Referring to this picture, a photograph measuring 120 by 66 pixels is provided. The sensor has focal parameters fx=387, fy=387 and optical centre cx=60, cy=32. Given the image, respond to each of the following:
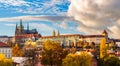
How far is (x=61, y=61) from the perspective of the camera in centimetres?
4031

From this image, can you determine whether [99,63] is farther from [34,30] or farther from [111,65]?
[34,30]

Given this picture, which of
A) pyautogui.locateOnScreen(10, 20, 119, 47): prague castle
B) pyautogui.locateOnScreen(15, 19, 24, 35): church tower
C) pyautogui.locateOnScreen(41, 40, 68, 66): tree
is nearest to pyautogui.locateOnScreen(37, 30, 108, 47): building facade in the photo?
pyautogui.locateOnScreen(10, 20, 119, 47): prague castle

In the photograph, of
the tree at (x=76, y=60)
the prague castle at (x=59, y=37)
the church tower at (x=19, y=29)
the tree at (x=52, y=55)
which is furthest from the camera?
the church tower at (x=19, y=29)

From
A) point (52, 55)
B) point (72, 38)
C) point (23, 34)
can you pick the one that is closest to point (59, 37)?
point (72, 38)

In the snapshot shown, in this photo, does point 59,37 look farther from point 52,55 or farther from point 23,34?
point 52,55

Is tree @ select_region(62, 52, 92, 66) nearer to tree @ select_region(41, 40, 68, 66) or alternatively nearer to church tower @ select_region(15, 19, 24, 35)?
tree @ select_region(41, 40, 68, 66)

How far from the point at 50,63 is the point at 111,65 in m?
8.87

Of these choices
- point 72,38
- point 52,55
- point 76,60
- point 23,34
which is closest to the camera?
point 76,60

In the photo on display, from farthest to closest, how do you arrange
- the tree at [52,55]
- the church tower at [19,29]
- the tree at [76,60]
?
the church tower at [19,29]
the tree at [52,55]
the tree at [76,60]

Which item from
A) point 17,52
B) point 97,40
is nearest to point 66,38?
point 97,40

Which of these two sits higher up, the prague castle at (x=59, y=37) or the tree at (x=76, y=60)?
the tree at (x=76, y=60)

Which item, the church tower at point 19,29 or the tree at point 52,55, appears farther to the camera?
the church tower at point 19,29

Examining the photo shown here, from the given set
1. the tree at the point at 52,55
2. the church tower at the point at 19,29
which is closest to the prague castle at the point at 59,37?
the church tower at the point at 19,29

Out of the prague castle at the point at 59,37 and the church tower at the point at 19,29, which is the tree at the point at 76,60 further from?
the church tower at the point at 19,29
